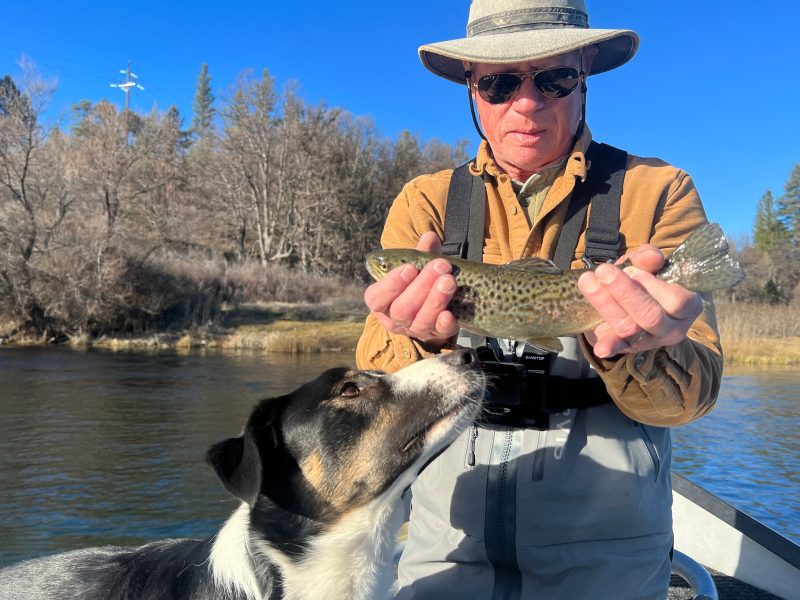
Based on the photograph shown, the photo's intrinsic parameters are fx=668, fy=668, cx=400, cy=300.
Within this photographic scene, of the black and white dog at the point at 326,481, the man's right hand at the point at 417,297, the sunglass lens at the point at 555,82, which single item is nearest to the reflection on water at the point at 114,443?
the black and white dog at the point at 326,481

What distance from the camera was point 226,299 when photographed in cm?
3925

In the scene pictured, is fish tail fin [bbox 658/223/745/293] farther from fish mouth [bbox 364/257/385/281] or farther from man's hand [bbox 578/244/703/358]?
fish mouth [bbox 364/257/385/281]

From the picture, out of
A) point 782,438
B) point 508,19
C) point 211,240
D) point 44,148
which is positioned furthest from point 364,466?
point 211,240

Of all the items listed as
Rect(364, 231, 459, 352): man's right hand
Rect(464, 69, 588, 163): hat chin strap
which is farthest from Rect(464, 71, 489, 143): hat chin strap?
Rect(364, 231, 459, 352): man's right hand

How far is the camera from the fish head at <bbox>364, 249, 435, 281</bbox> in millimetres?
3199

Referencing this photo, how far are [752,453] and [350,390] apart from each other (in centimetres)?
1476

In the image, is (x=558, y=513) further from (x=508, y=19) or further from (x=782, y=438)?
(x=782, y=438)

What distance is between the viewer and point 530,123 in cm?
342

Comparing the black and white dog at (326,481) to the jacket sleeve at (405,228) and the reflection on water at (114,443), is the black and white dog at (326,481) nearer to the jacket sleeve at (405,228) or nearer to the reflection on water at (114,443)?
the jacket sleeve at (405,228)

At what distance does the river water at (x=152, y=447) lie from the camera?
35.5 ft

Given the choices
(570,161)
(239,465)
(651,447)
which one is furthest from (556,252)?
(239,465)

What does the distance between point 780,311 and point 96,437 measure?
30.2 m

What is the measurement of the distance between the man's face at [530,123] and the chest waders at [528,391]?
0.24m

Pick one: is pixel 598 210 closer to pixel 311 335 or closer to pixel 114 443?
pixel 114 443
